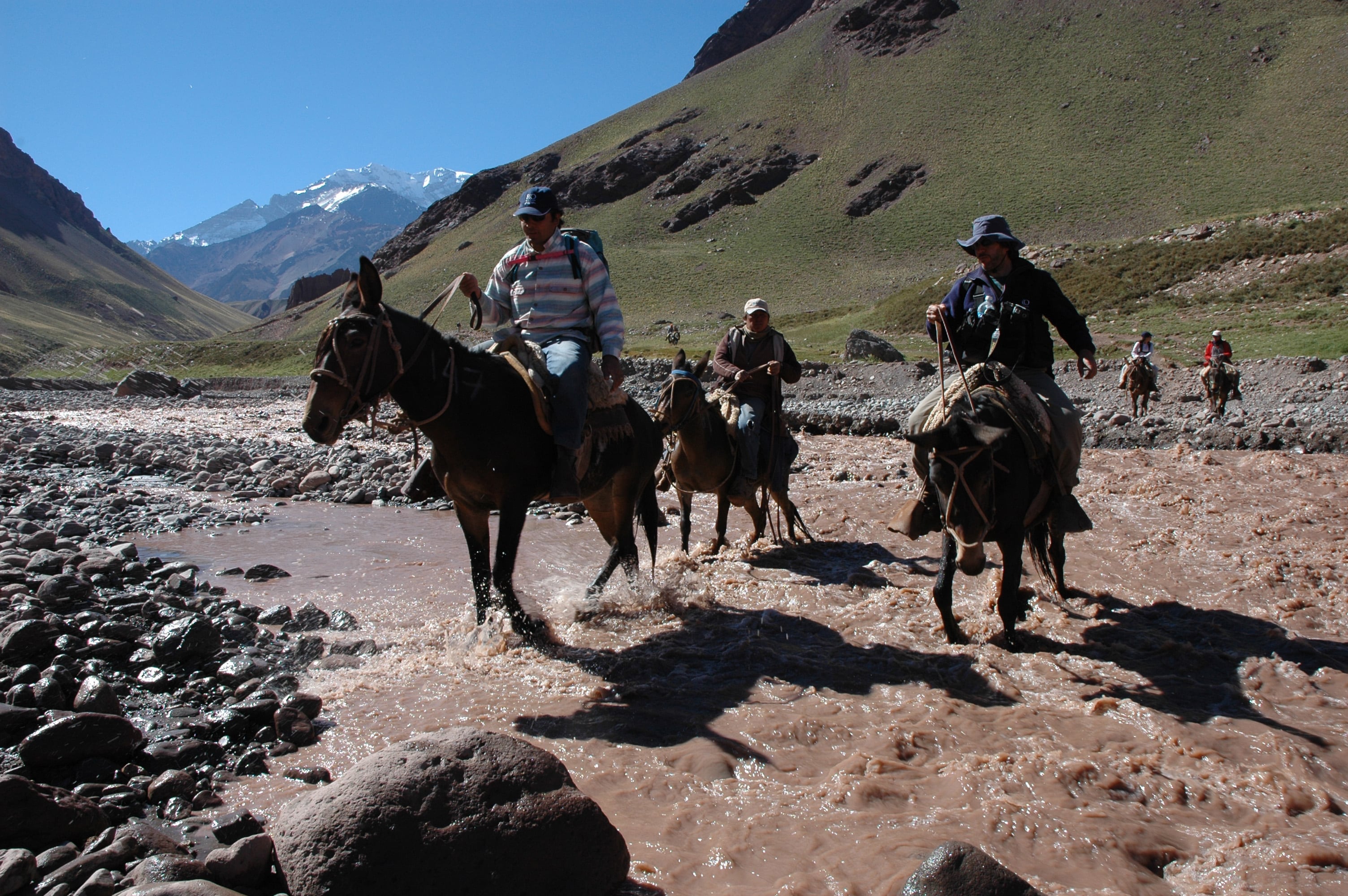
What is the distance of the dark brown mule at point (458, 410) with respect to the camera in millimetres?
4750

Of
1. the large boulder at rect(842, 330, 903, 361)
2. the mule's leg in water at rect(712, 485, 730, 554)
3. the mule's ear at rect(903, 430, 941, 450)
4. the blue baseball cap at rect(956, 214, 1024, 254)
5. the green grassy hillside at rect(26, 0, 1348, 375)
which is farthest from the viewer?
the green grassy hillside at rect(26, 0, 1348, 375)

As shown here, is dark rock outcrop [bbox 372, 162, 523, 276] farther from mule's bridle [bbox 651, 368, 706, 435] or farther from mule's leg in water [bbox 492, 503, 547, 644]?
mule's leg in water [bbox 492, 503, 547, 644]

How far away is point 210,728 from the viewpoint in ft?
13.7

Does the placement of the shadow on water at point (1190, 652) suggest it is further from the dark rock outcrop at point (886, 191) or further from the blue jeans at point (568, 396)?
the dark rock outcrop at point (886, 191)

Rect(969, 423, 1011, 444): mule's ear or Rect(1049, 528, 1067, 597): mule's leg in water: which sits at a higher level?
Rect(969, 423, 1011, 444): mule's ear

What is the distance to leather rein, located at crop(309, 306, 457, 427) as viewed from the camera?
→ 471cm

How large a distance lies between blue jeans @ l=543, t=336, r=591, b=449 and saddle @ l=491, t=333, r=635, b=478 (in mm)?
42

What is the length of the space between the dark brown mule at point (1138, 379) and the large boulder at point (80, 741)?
21.3 metres

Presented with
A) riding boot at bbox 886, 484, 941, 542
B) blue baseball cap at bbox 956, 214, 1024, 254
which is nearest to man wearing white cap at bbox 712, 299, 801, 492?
blue baseball cap at bbox 956, 214, 1024, 254

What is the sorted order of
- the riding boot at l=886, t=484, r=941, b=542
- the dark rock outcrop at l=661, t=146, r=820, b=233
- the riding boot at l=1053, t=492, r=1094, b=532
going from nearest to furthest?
the riding boot at l=886, t=484, r=941, b=542 → the riding boot at l=1053, t=492, r=1094, b=532 → the dark rock outcrop at l=661, t=146, r=820, b=233

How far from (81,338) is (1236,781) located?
145 meters

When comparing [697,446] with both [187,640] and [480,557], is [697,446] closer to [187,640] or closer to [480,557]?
[480,557]

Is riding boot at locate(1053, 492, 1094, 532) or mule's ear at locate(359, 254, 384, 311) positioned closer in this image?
mule's ear at locate(359, 254, 384, 311)

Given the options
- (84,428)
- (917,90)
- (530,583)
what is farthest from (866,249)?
(530,583)
